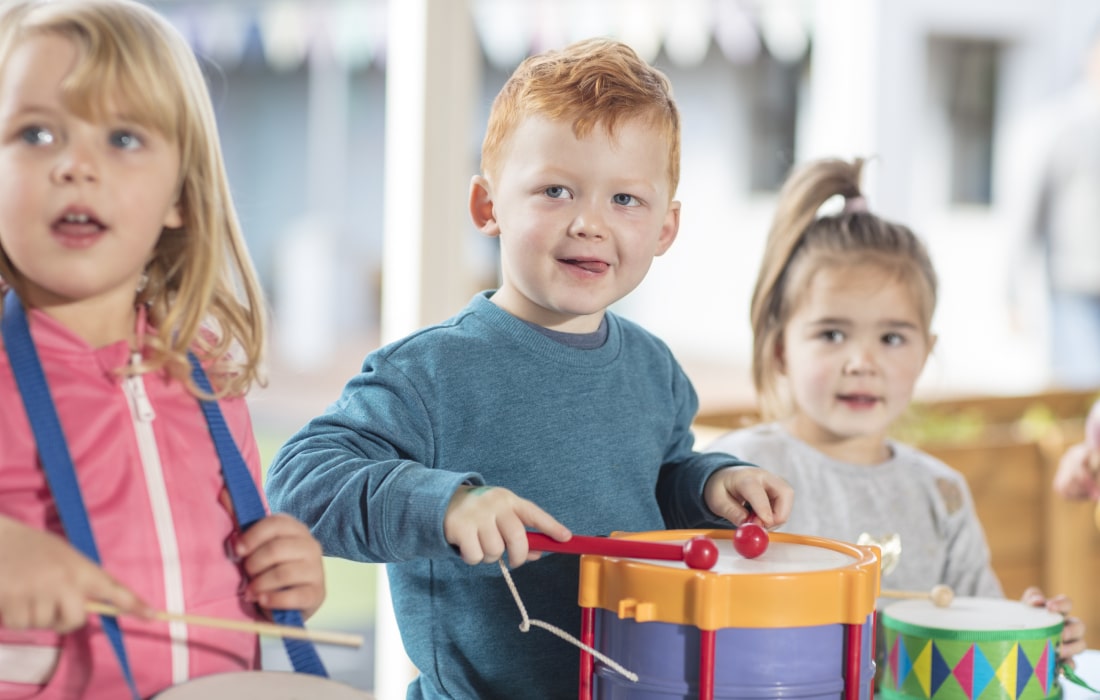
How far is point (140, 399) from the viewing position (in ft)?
3.11

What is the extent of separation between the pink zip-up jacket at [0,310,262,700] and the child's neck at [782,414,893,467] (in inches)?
35.5

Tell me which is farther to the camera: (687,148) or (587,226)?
(687,148)

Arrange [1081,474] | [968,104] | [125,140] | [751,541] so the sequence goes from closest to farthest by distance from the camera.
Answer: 1. [125,140]
2. [751,541]
3. [1081,474]
4. [968,104]

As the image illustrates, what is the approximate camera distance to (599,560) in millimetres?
983

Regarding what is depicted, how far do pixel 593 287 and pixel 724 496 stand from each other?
0.24 metres

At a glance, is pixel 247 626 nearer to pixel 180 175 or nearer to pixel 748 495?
pixel 180 175

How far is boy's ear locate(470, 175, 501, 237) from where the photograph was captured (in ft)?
4.19

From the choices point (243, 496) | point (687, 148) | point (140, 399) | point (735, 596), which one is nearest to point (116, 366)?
point (140, 399)

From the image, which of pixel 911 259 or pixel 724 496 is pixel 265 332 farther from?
pixel 911 259

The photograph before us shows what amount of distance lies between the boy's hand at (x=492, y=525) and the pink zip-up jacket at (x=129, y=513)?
0.54 feet

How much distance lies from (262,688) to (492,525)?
0.20m

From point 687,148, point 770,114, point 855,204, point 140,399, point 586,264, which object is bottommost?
point 140,399

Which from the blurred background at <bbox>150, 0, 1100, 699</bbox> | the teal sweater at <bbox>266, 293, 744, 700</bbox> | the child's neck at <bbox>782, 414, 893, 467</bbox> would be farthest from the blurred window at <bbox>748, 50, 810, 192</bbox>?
the teal sweater at <bbox>266, 293, 744, 700</bbox>

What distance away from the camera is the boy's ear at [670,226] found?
4.33ft
